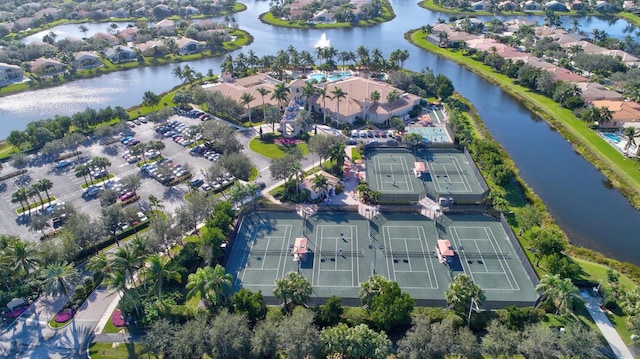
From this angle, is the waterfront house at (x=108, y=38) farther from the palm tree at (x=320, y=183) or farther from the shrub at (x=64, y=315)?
the shrub at (x=64, y=315)

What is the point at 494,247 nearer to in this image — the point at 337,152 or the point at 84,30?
the point at 337,152

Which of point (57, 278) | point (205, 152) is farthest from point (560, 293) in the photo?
point (205, 152)

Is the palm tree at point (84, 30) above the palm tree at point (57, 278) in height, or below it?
above

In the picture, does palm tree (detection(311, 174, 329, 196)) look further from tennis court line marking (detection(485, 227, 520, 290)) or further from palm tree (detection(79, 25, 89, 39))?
palm tree (detection(79, 25, 89, 39))

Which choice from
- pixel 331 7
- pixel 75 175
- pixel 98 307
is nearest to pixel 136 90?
pixel 75 175

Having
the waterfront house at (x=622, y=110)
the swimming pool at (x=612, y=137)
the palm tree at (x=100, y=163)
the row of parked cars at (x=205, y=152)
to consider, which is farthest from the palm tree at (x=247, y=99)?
the waterfront house at (x=622, y=110)

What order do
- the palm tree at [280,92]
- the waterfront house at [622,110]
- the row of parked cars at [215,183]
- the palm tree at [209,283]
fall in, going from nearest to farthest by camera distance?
1. the palm tree at [209,283]
2. the row of parked cars at [215,183]
3. the waterfront house at [622,110]
4. the palm tree at [280,92]

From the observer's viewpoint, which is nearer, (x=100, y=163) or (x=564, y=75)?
(x=100, y=163)
